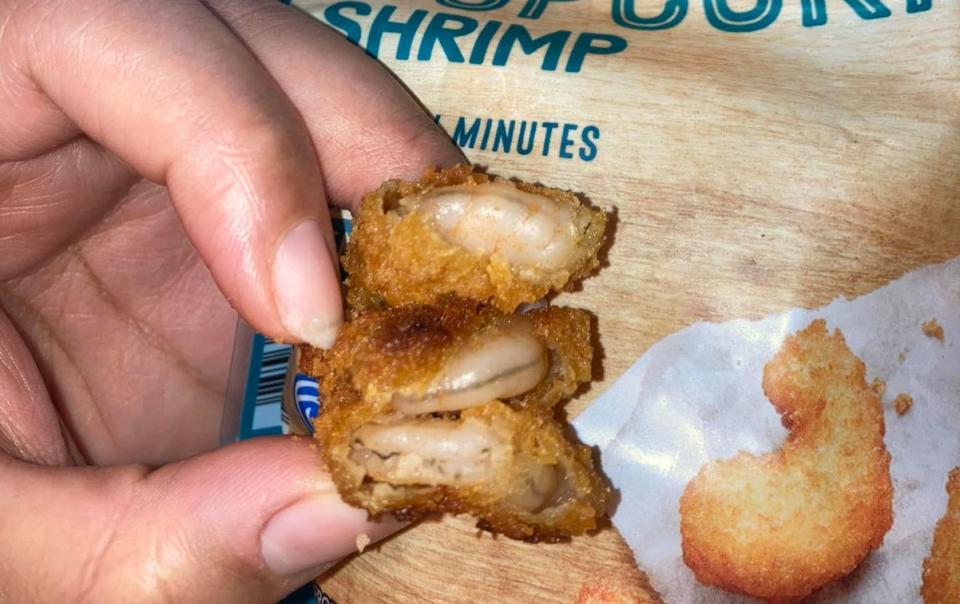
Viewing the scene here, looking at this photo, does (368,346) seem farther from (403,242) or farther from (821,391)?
(821,391)

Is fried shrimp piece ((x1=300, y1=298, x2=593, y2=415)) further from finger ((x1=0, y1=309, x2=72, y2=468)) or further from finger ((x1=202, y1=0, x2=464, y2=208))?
finger ((x1=0, y1=309, x2=72, y2=468))

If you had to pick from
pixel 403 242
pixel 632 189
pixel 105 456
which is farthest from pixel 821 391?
pixel 105 456

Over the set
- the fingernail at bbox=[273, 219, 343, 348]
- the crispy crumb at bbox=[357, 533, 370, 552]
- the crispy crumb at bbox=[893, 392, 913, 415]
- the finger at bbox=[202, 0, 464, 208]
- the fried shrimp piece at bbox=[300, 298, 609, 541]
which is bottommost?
the crispy crumb at bbox=[357, 533, 370, 552]

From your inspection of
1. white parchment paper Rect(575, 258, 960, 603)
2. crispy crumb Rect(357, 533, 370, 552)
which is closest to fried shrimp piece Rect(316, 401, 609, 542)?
crispy crumb Rect(357, 533, 370, 552)

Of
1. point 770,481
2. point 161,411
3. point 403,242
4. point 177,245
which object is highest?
point 403,242

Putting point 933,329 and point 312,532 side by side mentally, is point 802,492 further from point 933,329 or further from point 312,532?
point 312,532

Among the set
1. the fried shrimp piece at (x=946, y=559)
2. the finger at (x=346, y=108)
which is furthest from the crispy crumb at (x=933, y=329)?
the finger at (x=346, y=108)

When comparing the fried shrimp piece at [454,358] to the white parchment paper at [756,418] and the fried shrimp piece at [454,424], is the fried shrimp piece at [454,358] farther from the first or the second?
the white parchment paper at [756,418]
